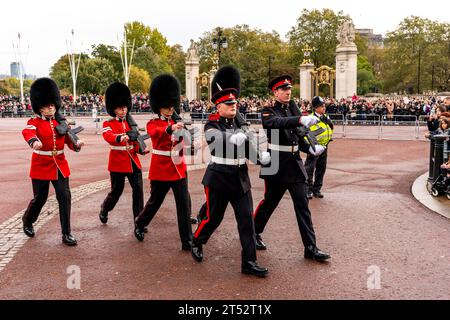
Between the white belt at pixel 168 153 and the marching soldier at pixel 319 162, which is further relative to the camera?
the marching soldier at pixel 319 162

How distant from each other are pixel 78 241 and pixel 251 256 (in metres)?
2.31

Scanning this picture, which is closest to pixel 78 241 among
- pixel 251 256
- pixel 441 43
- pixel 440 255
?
pixel 251 256

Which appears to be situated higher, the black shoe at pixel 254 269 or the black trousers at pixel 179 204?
the black trousers at pixel 179 204

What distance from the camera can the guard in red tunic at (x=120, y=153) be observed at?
Result: 7008mm

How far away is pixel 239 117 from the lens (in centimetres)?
574

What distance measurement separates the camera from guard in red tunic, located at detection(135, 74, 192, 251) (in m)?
6.04

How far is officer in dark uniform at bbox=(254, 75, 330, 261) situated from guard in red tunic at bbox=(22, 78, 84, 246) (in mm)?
2212

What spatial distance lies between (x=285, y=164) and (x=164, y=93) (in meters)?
1.70

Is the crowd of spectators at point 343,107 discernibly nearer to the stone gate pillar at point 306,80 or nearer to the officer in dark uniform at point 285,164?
the stone gate pillar at point 306,80

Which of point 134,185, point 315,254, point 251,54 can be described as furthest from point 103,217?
point 251,54

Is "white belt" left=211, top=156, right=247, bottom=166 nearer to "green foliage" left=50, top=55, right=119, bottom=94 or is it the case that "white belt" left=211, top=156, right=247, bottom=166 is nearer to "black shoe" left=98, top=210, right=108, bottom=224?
"black shoe" left=98, top=210, right=108, bottom=224

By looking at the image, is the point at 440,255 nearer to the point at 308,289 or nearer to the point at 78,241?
the point at 308,289

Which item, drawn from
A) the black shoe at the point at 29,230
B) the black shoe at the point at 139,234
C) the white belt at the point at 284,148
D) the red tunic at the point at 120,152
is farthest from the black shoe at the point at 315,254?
the black shoe at the point at 29,230
